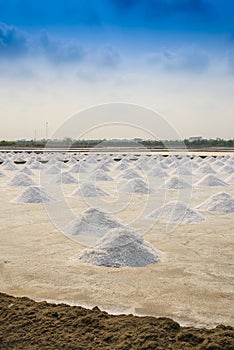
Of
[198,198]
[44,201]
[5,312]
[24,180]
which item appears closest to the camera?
[5,312]

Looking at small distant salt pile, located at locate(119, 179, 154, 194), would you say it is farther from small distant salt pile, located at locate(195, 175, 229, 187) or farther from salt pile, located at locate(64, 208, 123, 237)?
salt pile, located at locate(64, 208, 123, 237)

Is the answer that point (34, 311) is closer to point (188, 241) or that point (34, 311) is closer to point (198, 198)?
point (188, 241)

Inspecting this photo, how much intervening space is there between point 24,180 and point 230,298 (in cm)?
882

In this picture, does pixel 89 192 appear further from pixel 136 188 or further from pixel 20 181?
pixel 20 181

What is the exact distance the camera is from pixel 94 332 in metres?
2.55

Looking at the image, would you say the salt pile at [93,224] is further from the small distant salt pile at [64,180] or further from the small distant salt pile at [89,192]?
the small distant salt pile at [64,180]

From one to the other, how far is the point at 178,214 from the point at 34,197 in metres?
3.33

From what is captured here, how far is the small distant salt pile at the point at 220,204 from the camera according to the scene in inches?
292

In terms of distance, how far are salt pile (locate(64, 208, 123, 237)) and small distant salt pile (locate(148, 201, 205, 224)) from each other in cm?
119

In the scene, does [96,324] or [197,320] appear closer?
[96,324]

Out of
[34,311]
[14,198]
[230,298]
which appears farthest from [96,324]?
[14,198]

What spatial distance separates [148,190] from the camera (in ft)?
33.3

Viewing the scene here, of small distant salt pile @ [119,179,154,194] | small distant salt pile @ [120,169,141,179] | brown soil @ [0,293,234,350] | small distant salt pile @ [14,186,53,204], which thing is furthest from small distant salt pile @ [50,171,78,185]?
brown soil @ [0,293,234,350]

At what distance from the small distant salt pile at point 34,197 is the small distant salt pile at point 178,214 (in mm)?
2609
